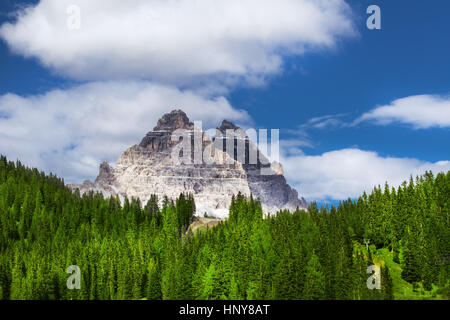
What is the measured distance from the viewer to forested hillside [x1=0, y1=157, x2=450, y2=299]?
392 feet

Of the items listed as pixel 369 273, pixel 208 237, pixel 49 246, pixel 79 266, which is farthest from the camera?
pixel 49 246

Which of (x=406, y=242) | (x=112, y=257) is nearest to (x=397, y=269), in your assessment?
(x=406, y=242)

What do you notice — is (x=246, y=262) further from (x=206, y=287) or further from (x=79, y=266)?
(x=79, y=266)

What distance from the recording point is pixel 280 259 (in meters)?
131

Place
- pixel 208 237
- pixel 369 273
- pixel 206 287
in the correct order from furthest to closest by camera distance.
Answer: pixel 208 237
pixel 206 287
pixel 369 273

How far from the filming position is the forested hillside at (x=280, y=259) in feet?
392

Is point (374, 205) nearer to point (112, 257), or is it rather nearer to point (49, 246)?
point (112, 257)
